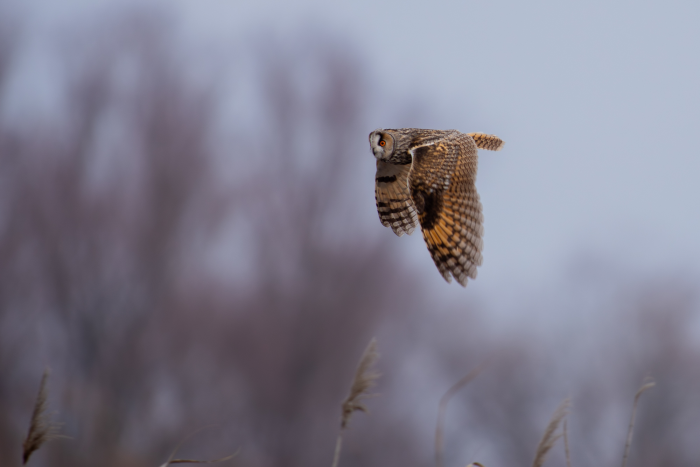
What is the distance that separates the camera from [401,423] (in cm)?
1206

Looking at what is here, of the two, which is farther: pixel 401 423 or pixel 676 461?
pixel 401 423

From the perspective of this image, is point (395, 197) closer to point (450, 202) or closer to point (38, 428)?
point (450, 202)

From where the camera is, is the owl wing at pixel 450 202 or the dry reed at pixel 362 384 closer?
the dry reed at pixel 362 384

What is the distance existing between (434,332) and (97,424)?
335 inches

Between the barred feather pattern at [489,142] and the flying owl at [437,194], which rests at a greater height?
the barred feather pattern at [489,142]

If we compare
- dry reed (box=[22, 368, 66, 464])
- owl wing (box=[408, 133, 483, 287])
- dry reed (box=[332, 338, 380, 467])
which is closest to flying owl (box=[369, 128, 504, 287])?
owl wing (box=[408, 133, 483, 287])

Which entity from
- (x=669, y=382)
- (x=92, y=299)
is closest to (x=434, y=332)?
(x=669, y=382)

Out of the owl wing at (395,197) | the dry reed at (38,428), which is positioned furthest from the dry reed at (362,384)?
the dry reed at (38,428)

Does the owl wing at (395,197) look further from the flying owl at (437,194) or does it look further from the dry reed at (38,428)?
the dry reed at (38,428)

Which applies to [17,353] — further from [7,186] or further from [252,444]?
[252,444]

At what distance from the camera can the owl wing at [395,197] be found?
1.90 m

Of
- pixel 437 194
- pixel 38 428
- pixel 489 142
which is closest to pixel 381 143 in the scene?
pixel 437 194

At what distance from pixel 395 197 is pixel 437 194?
150 millimetres

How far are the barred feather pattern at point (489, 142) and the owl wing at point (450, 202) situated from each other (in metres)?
0.40
